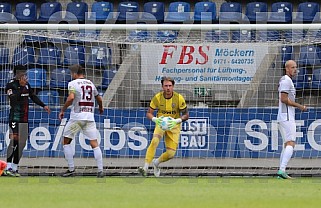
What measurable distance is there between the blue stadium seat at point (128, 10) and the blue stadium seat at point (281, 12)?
3324mm

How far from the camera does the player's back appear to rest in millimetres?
14062

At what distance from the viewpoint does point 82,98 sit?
46.4ft

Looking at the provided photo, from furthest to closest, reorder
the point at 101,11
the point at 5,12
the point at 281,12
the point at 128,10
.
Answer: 1. the point at 5,12
2. the point at 128,10
3. the point at 101,11
4. the point at 281,12

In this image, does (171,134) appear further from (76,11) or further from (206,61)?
(76,11)

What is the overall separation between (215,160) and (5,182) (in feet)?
16.5

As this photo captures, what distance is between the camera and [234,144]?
16047mm

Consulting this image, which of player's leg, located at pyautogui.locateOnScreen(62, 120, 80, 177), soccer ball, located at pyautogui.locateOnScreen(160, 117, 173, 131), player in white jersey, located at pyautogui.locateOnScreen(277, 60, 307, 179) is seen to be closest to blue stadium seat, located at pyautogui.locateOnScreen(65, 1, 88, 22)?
player's leg, located at pyautogui.locateOnScreen(62, 120, 80, 177)

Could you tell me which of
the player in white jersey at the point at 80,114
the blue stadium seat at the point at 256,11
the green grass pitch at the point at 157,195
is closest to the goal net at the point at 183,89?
the player in white jersey at the point at 80,114

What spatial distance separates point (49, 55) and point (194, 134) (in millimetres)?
3485

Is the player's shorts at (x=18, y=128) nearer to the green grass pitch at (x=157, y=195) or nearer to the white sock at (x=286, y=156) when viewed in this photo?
the green grass pitch at (x=157, y=195)

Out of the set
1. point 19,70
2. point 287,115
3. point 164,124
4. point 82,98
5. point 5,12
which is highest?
point 5,12

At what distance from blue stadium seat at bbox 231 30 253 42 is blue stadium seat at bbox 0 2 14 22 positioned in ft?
19.9

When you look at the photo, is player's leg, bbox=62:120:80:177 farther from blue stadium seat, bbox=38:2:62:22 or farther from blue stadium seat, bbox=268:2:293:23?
blue stadium seat, bbox=268:2:293:23

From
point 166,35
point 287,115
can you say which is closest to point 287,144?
point 287,115
